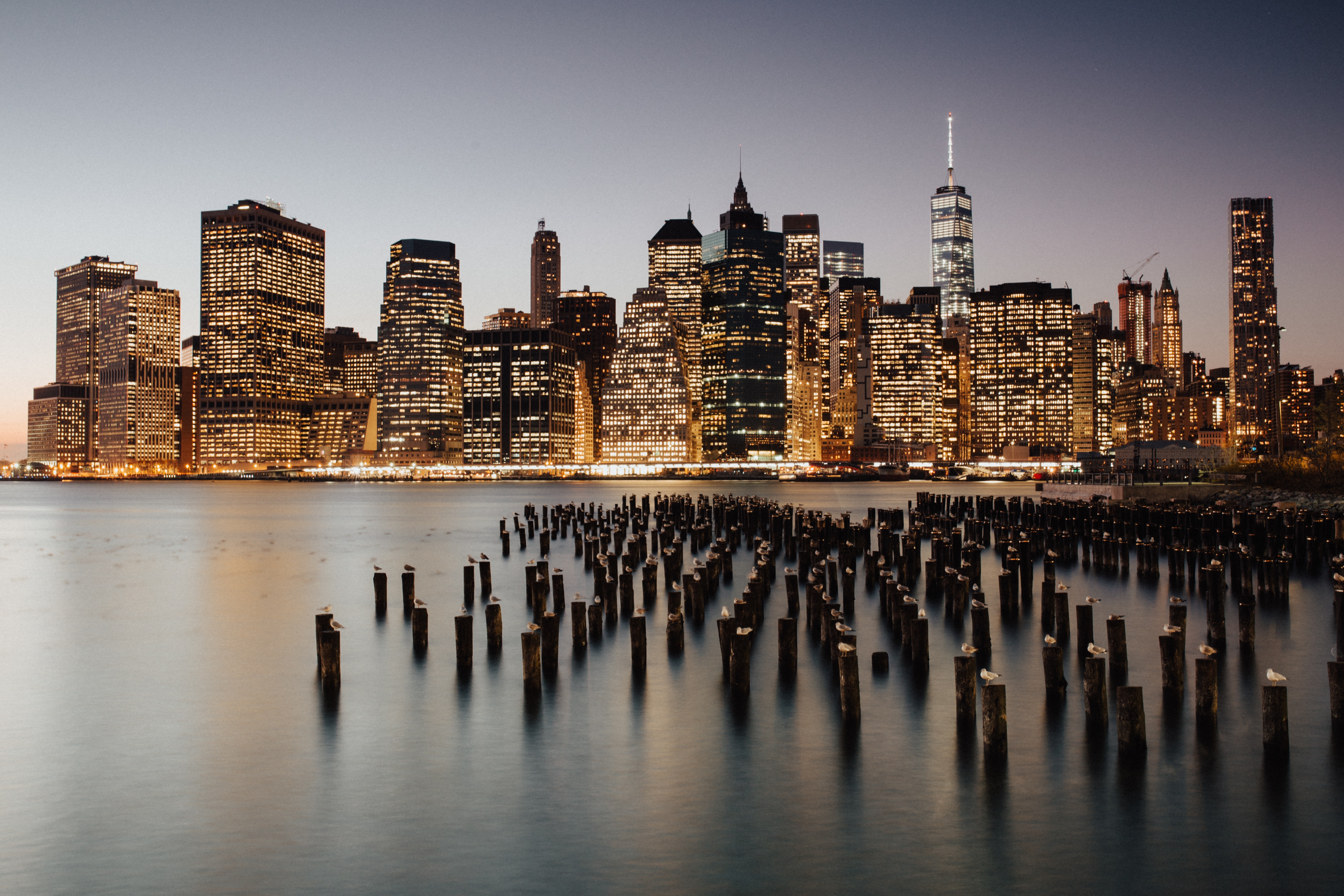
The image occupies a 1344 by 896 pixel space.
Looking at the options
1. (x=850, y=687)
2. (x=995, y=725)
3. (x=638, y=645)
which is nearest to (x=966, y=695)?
(x=995, y=725)

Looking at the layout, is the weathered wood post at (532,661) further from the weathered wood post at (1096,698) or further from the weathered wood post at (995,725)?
the weathered wood post at (1096,698)

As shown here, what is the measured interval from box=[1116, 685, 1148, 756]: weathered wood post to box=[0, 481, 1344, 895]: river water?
348 millimetres

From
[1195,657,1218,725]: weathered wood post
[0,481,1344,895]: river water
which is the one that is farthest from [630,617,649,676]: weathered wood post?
[1195,657,1218,725]: weathered wood post

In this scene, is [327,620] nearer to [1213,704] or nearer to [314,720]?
[314,720]

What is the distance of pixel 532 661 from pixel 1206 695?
1181 cm

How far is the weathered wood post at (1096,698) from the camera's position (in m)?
17.2

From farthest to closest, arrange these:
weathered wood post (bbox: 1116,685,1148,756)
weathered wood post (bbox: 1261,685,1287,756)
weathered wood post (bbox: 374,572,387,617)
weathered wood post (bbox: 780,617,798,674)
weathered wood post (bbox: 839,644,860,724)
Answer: weathered wood post (bbox: 374,572,387,617), weathered wood post (bbox: 780,617,798,674), weathered wood post (bbox: 839,644,860,724), weathered wood post (bbox: 1261,685,1287,756), weathered wood post (bbox: 1116,685,1148,756)

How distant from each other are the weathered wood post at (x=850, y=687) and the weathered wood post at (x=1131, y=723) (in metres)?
2.43

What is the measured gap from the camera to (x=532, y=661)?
67.3 feet

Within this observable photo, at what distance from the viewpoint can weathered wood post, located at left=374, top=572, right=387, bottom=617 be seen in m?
32.9

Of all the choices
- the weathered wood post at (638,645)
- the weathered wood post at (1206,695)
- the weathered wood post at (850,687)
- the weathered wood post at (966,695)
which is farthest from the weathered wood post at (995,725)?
the weathered wood post at (638,645)

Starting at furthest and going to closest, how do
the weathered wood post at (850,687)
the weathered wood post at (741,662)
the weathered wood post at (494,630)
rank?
1. the weathered wood post at (494,630)
2. the weathered wood post at (741,662)
3. the weathered wood post at (850,687)

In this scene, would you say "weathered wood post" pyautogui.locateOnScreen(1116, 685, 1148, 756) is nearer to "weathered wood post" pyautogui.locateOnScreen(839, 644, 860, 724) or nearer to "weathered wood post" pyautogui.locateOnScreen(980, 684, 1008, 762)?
"weathered wood post" pyautogui.locateOnScreen(980, 684, 1008, 762)

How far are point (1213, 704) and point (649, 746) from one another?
9171 millimetres
